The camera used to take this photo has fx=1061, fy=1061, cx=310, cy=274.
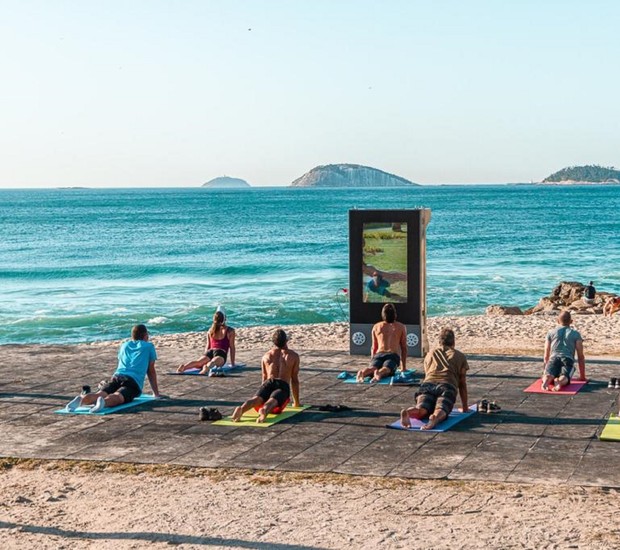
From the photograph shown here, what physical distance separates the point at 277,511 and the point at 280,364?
372cm

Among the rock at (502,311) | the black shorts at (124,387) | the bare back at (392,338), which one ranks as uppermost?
the bare back at (392,338)

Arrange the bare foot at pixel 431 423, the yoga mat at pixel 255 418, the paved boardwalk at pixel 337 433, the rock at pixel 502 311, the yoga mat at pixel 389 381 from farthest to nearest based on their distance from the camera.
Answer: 1. the rock at pixel 502 311
2. the yoga mat at pixel 389 381
3. the yoga mat at pixel 255 418
4. the bare foot at pixel 431 423
5. the paved boardwalk at pixel 337 433

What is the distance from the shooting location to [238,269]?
5350cm

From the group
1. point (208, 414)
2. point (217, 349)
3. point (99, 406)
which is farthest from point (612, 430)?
point (217, 349)

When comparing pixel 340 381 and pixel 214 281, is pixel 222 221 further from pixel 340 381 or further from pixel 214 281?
pixel 340 381

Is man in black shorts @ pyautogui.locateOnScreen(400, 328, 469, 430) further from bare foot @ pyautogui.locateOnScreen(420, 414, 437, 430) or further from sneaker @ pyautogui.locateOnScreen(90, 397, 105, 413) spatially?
sneaker @ pyautogui.locateOnScreen(90, 397, 105, 413)

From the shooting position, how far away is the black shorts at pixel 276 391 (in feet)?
40.0

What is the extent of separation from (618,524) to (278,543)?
8.54 ft

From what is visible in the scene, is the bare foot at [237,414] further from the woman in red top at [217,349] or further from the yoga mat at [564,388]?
the yoga mat at [564,388]

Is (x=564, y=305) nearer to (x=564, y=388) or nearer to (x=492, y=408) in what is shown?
(x=564, y=388)

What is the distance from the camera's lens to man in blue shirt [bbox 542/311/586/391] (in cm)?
1384

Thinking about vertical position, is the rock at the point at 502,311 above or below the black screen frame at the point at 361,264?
below

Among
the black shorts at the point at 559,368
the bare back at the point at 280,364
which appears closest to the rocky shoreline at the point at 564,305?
the black shorts at the point at 559,368

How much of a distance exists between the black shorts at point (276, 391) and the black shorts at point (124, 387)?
1.87 m
